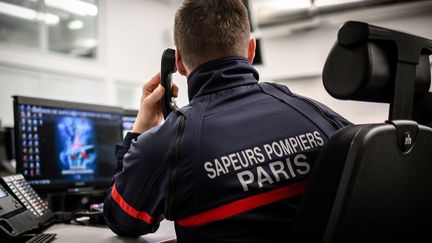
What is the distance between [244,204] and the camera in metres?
0.82

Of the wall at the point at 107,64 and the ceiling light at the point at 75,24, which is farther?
the ceiling light at the point at 75,24

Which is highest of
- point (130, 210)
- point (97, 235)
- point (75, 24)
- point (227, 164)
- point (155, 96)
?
point (75, 24)

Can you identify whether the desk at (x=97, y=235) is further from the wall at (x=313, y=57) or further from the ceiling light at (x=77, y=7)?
the ceiling light at (x=77, y=7)

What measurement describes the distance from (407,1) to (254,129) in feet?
10.4

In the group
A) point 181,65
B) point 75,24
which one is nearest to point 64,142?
point 181,65

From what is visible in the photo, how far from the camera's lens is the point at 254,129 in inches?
33.7

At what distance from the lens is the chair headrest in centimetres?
72

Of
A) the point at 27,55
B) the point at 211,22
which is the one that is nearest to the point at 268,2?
the point at 27,55

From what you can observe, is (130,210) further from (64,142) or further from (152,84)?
(64,142)

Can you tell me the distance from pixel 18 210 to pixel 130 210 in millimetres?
452

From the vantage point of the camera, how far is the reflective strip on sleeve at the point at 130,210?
91cm

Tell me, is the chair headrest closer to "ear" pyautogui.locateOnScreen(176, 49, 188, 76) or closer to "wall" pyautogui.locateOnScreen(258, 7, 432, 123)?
"ear" pyautogui.locateOnScreen(176, 49, 188, 76)

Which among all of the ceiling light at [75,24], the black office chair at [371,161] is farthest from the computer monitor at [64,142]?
the ceiling light at [75,24]

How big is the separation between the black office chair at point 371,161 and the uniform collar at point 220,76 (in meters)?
0.23
